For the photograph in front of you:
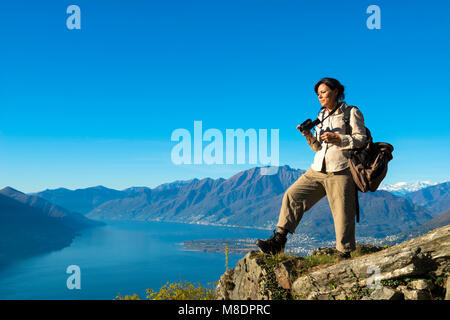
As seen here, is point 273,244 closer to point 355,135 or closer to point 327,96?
point 355,135

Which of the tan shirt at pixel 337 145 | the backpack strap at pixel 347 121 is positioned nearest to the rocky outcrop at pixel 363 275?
the tan shirt at pixel 337 145

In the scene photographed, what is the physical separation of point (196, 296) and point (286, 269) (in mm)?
1786

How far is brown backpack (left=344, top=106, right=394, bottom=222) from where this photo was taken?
15.9ft

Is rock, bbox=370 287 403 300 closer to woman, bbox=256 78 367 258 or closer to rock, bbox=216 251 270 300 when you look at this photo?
woman, bbox=256 78 367 258

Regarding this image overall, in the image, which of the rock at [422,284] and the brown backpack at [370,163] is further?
the brown backpack at [370,163]

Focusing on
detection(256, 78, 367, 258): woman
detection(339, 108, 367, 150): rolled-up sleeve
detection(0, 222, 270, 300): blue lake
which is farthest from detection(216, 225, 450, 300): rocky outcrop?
detection(0, 222, 270, 300): blue lake

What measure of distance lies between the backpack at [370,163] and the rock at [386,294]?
1426mm

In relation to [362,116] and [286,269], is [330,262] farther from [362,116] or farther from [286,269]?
[362,116]

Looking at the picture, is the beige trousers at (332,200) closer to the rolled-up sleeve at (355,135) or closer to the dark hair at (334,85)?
the rolled-up sleeve at (355,135)

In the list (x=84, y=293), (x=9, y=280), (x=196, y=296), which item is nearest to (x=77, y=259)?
(x=9, y=280)

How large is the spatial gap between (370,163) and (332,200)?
3.03 feet

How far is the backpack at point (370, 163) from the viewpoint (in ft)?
15.9

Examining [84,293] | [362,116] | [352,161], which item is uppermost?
[362,116]
